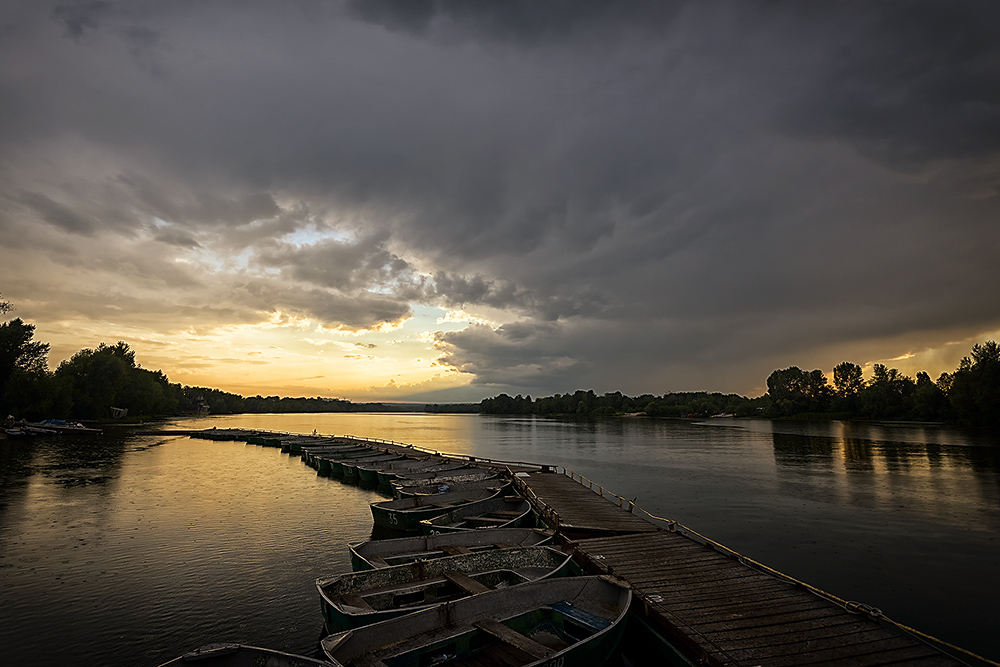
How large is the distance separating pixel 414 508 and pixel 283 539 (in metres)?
6.24

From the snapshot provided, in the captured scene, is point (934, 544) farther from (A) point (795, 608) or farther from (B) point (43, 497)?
(B) point (43, 497)

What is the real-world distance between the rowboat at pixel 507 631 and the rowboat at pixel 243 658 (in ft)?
2.45

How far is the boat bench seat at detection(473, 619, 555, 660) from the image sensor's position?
26.9 ft

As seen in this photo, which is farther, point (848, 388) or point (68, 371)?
point (848, 388)

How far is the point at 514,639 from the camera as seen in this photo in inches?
342

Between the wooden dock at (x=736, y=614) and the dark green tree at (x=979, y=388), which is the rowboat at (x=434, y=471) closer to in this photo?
the wooden dock at (x=736, y=614)

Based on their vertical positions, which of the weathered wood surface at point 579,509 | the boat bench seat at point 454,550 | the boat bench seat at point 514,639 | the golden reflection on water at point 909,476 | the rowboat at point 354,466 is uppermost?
the boat bench seat at point 514,639

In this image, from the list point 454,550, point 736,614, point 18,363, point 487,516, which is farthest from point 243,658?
point 18,363

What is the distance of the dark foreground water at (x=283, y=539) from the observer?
43.2 feet

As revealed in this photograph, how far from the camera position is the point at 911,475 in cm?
4084

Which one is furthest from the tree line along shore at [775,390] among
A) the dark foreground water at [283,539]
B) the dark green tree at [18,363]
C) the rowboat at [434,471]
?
the rowboat at [434,471]

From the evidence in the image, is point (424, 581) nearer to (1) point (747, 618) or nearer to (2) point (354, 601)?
(2) point (354, 601)

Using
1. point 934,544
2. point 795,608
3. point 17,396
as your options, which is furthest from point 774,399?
point 17,396

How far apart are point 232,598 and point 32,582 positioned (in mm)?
7909
